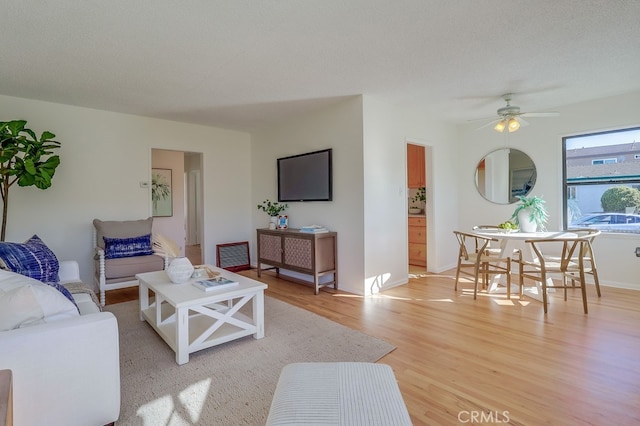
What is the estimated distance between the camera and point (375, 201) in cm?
386

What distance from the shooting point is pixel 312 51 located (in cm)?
258

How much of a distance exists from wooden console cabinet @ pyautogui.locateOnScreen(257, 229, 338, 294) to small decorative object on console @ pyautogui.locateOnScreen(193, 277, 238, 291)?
4.61 ft

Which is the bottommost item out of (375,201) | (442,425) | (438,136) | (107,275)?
(442,425)

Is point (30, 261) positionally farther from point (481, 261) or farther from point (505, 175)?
point (505, 175)

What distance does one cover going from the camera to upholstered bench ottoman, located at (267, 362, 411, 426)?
1.04 meters

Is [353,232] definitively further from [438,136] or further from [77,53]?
[77,53]

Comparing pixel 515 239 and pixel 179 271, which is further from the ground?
pixel 515 239

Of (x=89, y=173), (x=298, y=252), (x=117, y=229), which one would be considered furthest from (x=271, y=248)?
(x=89, y=173)

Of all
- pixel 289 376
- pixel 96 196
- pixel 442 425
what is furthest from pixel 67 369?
pixel 96 196

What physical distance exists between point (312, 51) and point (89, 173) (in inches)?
136

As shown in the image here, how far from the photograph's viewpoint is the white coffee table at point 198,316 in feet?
7.06

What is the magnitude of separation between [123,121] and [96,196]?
3.61 feet

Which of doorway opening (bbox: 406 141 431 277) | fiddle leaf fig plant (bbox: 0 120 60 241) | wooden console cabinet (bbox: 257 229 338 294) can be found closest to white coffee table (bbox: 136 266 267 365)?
wooden console cabinet (bbox: 257 229 338 294)

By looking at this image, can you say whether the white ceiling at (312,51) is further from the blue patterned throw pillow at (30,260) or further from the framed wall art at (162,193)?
the framed wall art at (162,193)
